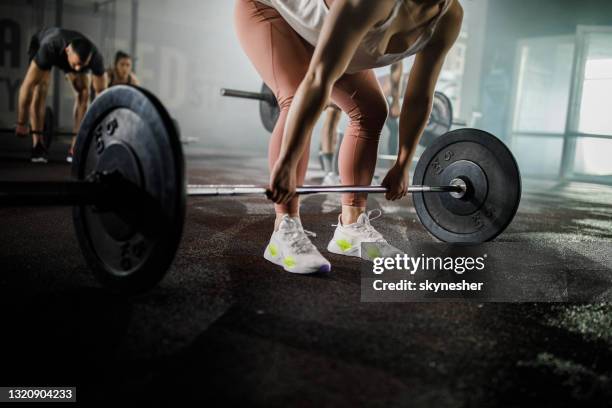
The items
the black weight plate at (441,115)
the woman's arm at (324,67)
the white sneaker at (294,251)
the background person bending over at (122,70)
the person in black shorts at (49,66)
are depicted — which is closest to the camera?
the woman's arm at (324,67)

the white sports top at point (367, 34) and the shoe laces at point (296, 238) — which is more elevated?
the white sports top at point (367, 34)

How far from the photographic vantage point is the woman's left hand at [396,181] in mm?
1442

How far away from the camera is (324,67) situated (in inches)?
40.9

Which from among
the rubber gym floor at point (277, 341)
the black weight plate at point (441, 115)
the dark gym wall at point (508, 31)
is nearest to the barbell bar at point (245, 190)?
the rubber gym floor at point (277, 341)

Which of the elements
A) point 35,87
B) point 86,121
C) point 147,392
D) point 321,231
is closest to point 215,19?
point 35,87

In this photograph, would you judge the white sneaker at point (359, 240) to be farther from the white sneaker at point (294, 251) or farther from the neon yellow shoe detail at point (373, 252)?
the white sneaker at point (294, 251)

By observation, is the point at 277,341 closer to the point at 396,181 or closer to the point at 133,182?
the point at 133,182

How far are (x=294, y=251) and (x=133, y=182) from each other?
50 centimetres

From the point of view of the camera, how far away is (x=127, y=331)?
2.91 ft

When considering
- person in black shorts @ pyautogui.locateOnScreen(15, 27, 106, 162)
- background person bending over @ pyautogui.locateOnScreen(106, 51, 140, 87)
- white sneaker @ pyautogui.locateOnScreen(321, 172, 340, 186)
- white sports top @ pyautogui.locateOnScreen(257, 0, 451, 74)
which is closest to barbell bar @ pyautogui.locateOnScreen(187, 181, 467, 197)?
white sports top @ pyautogui.locateOnScreen(257, 0, 451, 74)

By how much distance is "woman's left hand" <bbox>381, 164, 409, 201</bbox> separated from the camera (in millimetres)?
1442

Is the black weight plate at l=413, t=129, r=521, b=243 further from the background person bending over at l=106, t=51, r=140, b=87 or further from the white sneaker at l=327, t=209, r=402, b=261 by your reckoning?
the background person bending over at l=106, t=51, r=140, b=87

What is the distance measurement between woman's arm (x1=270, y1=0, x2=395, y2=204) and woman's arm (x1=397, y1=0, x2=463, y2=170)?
322mm

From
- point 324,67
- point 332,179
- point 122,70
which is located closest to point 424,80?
point 324,67
